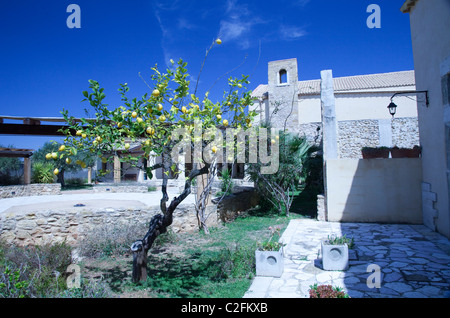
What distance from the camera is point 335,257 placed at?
4785mm

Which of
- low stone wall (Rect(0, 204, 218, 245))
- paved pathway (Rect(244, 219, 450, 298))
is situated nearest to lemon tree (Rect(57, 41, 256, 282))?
paved pathway (Rect(244, 219, 450, 298))

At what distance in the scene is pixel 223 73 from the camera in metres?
4.09

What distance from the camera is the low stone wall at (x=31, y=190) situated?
51.3 ft

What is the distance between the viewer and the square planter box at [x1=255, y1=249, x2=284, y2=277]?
4.57m

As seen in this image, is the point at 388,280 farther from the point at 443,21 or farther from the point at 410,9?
the point at 410,9

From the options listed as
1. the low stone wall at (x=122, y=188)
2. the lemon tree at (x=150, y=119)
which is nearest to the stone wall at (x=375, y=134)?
the low stone wall at (x=122, y=188)

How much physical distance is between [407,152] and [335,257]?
5.32 metres

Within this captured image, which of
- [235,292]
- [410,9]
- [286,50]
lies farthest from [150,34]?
[410,9]

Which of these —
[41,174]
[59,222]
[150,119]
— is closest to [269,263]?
[150,119]

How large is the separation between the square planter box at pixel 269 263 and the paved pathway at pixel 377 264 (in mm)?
104

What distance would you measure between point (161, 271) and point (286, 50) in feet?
21.1

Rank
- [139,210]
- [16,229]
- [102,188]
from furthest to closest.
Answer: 1. [102,188]
2. [139,210]
3. [16,229]

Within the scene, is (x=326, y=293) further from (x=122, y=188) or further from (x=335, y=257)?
(x=122, y=188)

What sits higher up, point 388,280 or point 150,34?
point 150,34
